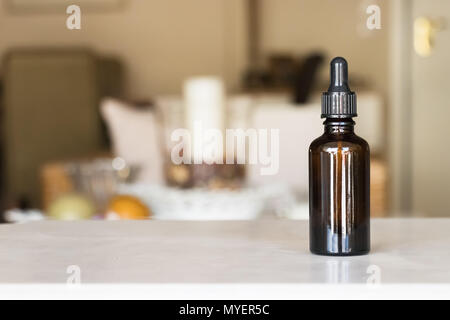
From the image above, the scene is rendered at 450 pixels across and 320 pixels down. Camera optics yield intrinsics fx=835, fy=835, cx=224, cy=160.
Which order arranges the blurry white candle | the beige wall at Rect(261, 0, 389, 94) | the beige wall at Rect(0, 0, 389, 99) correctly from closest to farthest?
the blurry white candle, the beige wall at Rect(261, 0, 389, 94), the beige wall at Rect(0, 0, 389, 99)

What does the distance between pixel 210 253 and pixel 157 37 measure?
533 centimetres

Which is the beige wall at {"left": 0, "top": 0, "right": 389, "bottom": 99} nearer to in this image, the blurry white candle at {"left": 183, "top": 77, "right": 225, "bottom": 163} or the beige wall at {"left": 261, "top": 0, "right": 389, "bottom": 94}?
the beige wall at {"left": 261, "top": 0, "right": 389, "bottom": 94}

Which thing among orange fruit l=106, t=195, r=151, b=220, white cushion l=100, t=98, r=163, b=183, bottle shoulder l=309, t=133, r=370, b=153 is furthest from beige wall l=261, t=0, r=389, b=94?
bottle shoulder l=309, t=133, r=370, b=153

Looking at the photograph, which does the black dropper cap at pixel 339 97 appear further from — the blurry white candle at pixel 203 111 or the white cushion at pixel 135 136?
the white cushion at pixel 135 136

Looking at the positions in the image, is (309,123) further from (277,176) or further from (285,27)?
(285,27)

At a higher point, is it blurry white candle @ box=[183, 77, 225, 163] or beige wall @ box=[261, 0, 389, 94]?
beige wall @ box=[261, 0, 389, 94]

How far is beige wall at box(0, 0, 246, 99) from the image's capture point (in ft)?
19.5

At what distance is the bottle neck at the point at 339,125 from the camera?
0.77 metres

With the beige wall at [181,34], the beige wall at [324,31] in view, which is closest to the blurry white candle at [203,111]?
the beige wall at [324,31]

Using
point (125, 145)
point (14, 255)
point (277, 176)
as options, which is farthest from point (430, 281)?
point (125, 145)

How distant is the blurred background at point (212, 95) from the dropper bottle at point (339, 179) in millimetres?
1206

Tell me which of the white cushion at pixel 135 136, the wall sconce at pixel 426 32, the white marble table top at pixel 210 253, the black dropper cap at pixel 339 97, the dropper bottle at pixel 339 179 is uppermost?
the wall sconce at pixel 426 32

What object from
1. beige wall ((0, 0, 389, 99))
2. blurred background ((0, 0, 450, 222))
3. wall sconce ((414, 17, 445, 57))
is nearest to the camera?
blurred background ((0, 0, 450, 222))
